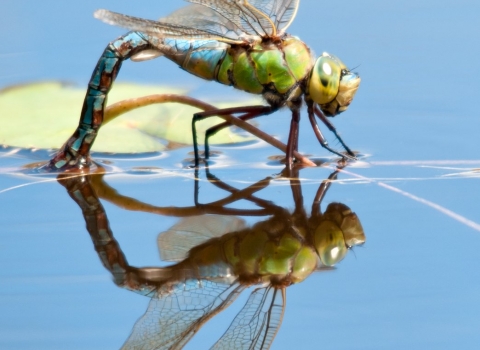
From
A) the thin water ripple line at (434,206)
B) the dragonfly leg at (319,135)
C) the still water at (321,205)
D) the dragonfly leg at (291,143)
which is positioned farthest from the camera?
the dragonfly leg at (319,135)

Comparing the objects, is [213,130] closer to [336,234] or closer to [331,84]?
[331,84]

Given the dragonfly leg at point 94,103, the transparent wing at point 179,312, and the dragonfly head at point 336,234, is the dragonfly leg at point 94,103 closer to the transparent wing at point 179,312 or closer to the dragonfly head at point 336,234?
the dragonfly head at point 336,234

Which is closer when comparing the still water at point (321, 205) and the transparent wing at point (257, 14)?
the still water at point (321, 205)

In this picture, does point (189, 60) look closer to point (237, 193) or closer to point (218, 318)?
point (237, 193)

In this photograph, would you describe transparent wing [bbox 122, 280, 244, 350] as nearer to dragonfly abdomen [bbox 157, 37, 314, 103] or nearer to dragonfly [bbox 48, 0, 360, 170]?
dragonfly [bbox 48, 0, 360, 170]

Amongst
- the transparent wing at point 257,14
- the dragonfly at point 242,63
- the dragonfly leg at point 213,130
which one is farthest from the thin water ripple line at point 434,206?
the transparent wing at point 257,14

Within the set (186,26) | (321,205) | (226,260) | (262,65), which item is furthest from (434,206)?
(186,26)

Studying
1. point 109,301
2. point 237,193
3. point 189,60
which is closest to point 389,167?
point 237,193

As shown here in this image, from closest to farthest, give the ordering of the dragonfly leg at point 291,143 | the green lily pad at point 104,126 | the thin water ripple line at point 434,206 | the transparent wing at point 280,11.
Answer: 1. the thin water ripple line at point 434,206
2. the dragonfly leg at point 291,143
3. the transparent wing at point 280,11
4. the green lily pad at point 104,126
